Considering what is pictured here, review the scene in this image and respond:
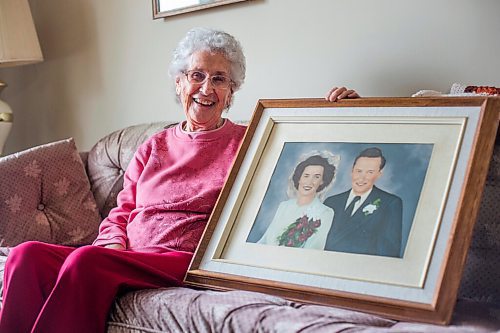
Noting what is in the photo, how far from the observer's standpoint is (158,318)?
5.07 ft

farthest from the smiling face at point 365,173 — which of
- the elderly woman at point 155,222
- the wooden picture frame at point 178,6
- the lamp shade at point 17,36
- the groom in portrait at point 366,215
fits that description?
the lamp shade at point 17,36

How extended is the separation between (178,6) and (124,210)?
3.24 ft

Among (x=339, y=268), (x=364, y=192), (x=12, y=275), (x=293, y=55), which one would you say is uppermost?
(x=293, y=55)

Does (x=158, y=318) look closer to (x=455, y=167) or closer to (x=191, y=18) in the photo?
(x=455, y=167)

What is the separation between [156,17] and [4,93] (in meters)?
1.24

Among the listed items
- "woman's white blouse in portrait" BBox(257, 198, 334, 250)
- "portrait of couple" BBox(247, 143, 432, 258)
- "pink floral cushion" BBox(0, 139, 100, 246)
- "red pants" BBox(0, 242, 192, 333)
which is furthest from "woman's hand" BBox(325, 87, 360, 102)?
"pink floral cushion" BBox(0, 139, 100, 246)

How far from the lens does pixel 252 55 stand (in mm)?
2578

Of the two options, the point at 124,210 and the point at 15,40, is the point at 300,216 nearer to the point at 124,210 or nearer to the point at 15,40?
the point at 124,210

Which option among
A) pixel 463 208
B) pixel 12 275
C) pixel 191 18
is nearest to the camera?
pixel 463 208

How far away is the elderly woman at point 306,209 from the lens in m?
1.61

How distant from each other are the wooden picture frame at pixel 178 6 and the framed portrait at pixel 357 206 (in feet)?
3.03

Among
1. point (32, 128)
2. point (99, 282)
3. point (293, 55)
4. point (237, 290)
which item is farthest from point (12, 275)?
point (32, 128)

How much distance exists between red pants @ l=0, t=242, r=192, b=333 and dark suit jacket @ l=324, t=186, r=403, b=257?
0.45 meters

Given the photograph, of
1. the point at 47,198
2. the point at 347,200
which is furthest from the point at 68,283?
the point at 47,198
